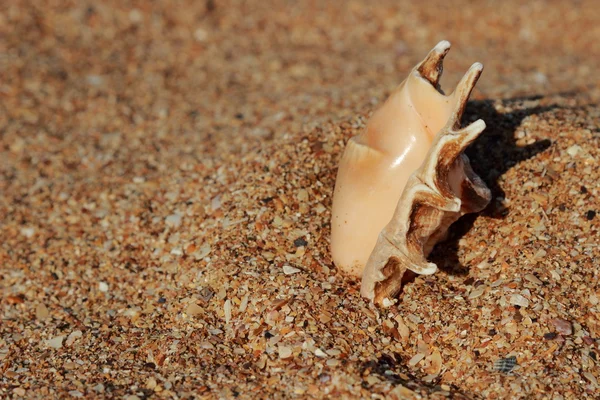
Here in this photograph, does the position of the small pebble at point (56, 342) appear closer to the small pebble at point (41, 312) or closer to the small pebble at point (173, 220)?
the small pebble at point (41, 312)

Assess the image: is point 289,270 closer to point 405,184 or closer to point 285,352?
point 285,352

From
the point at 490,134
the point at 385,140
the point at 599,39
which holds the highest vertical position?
the point at 385,140

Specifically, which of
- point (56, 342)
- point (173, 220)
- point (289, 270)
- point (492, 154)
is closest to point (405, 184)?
point (289, 270)

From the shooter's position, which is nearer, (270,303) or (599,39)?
(270,303)

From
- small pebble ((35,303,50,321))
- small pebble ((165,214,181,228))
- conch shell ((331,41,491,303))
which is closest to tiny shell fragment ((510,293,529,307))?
conch shell ((331,41,491,303))

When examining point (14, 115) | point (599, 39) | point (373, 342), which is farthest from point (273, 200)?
point (599, 39)

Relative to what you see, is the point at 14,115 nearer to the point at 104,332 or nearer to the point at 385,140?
the point at 104,332

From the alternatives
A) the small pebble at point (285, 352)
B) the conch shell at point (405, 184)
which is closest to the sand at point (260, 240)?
the small pebble at point (285, 352)
